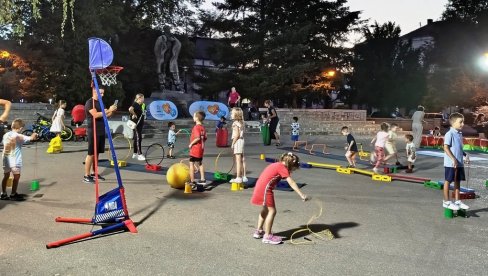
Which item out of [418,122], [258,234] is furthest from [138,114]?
[418,122]

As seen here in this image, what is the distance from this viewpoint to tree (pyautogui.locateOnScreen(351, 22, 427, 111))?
1794 inches

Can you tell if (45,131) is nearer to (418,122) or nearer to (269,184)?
(269,184)

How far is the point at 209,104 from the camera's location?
2691cm

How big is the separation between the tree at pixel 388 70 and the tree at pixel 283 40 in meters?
5.12

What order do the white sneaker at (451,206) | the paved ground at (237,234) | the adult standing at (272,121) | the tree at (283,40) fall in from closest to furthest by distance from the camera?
the paved ground at (237,234) → the white sneaker at (451,206) → the adult standing at (272,121) → the tree at (283,40)

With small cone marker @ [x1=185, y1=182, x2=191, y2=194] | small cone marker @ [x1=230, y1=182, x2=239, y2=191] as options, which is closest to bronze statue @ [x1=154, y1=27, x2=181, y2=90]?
small cone marker @ [x1=230, y1=182, x2=239, y2=191]

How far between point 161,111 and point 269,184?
66.0 ft

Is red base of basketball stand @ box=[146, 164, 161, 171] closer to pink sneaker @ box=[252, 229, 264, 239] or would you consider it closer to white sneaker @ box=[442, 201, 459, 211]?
pink sneaker @ box=[252, 229, 264, 239]

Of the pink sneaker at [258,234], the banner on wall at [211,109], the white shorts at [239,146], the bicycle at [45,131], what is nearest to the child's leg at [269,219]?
the pink sneaker at [258,234]

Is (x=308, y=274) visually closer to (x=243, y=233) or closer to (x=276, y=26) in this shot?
(x=243, y=233)

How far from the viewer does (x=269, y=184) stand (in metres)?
5.73

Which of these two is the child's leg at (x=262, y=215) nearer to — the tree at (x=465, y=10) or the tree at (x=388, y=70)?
the tree at (x=388, y=70)

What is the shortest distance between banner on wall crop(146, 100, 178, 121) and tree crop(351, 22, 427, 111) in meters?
26.6

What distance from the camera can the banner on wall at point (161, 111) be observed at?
24555 mm
